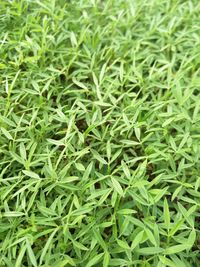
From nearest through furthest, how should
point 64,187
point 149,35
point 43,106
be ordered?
point 64,187
point 43,106
point 149,35

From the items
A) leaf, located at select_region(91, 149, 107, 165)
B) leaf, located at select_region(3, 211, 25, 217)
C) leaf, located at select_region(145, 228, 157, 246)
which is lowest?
leaf, located at select_region(3, 211, 25, 217)

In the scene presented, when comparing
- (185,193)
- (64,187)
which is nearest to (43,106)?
(64,187)

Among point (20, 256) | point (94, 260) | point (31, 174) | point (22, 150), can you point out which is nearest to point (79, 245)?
point (94, 260)

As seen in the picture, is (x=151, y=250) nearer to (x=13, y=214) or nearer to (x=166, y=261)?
(x=166, y=261)

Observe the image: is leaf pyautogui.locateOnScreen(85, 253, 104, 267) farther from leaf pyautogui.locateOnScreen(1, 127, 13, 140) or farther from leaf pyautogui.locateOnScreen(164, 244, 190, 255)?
leaf pyautogui.locateOnScreen(1, 127, 13, 140)

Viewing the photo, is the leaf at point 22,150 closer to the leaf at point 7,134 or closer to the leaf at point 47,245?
the leaf at point 7,134

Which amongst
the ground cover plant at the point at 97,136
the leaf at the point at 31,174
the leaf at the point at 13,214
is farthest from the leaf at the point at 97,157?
the leaf at the point at 13,214

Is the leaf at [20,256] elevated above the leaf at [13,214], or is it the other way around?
the leaf at [13,214]

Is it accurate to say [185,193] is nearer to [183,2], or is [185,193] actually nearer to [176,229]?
[176,229]

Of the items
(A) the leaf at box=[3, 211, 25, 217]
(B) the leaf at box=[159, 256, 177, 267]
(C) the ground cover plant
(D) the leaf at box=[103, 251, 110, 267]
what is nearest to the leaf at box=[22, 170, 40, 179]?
(C) the ground cover plant
